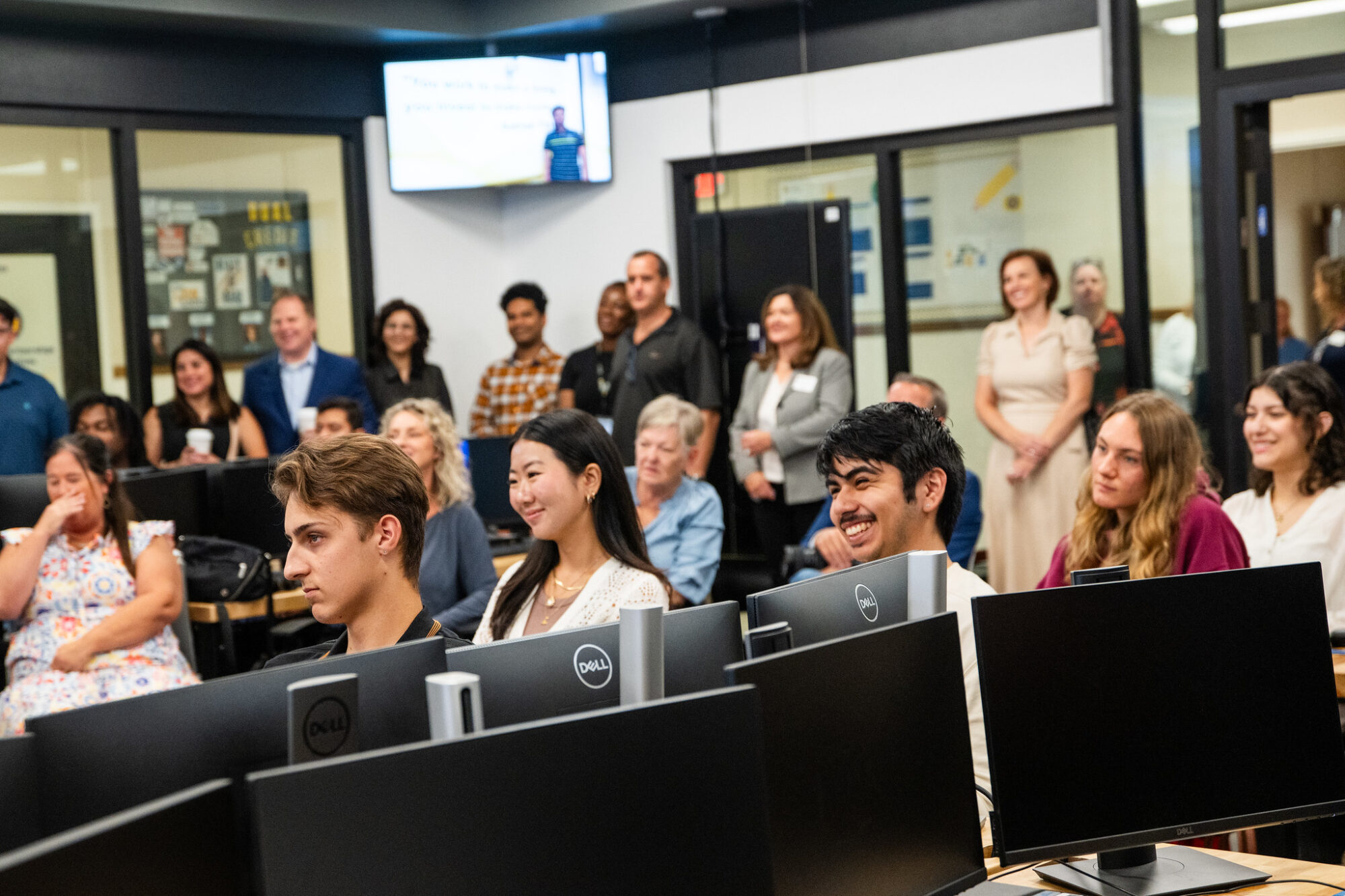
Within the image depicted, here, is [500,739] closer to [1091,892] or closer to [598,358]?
[1091,892]

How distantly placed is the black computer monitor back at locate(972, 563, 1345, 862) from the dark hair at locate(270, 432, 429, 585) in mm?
952

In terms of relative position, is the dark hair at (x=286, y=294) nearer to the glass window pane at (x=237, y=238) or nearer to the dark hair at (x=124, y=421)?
the glass window pane at (x=237, y=238)

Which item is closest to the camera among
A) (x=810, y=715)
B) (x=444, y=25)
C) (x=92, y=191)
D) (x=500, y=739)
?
(x=500, y=739)

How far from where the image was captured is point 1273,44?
211 inches

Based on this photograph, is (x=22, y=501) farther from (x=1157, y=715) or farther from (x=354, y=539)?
(x=1157, y=715)

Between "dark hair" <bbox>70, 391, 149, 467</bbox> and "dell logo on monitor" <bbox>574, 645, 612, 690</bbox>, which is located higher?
"dark hair" <bbox>70, 391, 149, 467</bbox>

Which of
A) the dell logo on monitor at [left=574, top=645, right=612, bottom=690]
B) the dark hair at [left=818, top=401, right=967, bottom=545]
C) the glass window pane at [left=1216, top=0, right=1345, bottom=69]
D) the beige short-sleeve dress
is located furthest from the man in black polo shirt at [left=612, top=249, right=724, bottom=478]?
the dell logo on monitor at [left=574, top=645, right=612, bottom=690]

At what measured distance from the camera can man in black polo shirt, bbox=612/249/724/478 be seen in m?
6.30

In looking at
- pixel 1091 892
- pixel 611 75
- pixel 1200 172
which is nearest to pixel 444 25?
pixel 611 75

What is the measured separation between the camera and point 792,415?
5.83 m

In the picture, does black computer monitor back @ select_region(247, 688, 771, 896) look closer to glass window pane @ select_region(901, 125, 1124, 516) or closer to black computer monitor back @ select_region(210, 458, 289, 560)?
black computer monitor back @ select_region(210, 458, 289, 560)

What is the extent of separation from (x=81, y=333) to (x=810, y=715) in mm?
5835

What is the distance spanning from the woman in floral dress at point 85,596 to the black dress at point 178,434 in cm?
173

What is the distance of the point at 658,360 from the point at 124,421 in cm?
230
